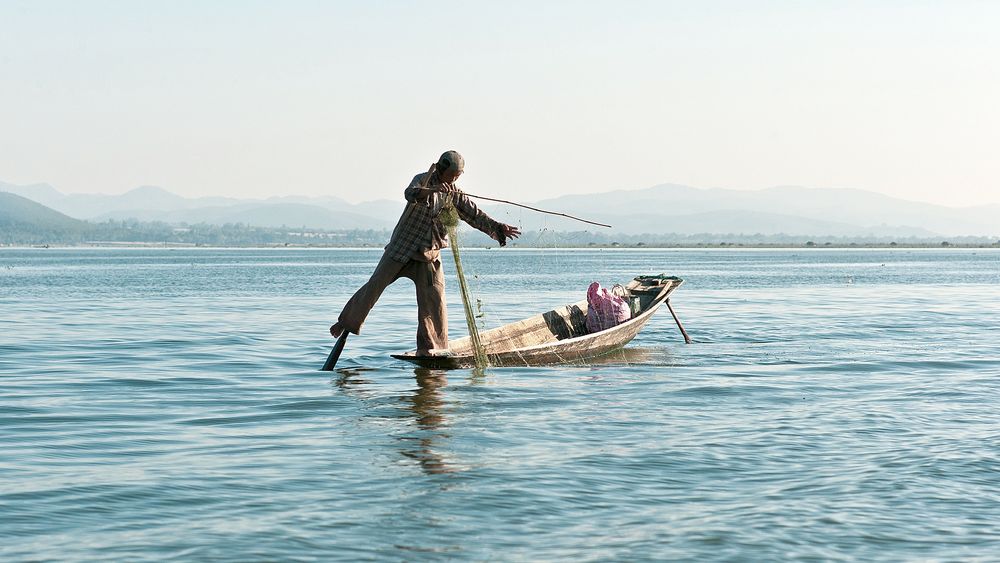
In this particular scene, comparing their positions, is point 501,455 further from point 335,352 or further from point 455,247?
point 335,352

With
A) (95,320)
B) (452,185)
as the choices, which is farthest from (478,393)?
(95,320)

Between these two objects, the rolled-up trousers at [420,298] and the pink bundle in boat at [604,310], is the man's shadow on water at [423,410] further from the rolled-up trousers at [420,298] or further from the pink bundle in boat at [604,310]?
the pink bundle in boat at [604,310]

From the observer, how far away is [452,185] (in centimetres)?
1392

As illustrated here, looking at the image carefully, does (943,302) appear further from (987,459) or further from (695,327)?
(987,459)

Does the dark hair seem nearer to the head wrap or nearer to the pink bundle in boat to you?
the head wrap

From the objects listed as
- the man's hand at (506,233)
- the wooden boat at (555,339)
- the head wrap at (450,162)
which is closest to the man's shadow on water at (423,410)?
the wooden boat at (555,339)

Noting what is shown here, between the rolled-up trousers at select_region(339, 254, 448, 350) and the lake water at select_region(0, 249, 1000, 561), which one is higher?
the rolled-up trousers at select_region(339, 254, 448, 350)

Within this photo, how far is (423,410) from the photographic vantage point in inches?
465

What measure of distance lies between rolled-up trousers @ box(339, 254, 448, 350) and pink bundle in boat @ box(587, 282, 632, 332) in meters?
4.66

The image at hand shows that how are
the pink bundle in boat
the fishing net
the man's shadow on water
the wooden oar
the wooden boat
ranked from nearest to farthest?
the man's shadow on water, the fishing net, the wooden oar, the wooden boat, the pink bundle in boat

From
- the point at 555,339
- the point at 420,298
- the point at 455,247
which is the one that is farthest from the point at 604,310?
the point at 455,247

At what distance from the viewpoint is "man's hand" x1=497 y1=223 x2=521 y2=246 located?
46.2 ft

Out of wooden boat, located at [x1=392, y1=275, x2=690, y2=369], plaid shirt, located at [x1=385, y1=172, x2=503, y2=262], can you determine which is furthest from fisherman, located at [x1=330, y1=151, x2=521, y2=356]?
wooden boat, located at [x1=392, y1=275, x2=690, y2=369]

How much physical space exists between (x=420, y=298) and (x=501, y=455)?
200 inches
